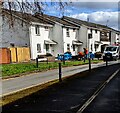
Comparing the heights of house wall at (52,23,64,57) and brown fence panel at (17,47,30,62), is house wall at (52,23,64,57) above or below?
above

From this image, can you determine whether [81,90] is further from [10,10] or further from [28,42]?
[28,42]

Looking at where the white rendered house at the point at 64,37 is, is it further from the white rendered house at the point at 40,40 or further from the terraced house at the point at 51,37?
the white rendered house at the point at 40,40

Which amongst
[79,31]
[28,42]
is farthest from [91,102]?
[79,31]

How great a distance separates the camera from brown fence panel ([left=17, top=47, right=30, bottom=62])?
4233 cm

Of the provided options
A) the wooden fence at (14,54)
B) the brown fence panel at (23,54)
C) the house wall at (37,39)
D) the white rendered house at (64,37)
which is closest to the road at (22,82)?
the wooden fence at (14,54)

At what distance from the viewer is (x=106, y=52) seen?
48.8 metres

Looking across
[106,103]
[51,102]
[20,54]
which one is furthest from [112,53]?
[51,102]

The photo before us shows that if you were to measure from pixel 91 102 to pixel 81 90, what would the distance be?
2753mm

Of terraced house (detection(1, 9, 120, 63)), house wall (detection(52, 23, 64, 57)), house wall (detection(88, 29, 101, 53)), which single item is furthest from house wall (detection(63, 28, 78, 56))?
house wall (detection(88, 29, 101, 53))

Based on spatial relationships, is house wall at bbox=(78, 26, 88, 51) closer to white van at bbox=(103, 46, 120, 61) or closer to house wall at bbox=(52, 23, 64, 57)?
house wall at bbox=(52, 23, 64, 57)

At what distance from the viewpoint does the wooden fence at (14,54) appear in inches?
1522

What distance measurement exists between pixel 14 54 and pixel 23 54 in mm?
2658

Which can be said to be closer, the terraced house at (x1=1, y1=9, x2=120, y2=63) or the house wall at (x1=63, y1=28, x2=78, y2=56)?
the terraced house at (x1=1, y1=9, x2=120, y2=63)

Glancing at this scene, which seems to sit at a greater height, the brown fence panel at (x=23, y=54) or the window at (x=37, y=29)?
the window at (x=37, y=29)
